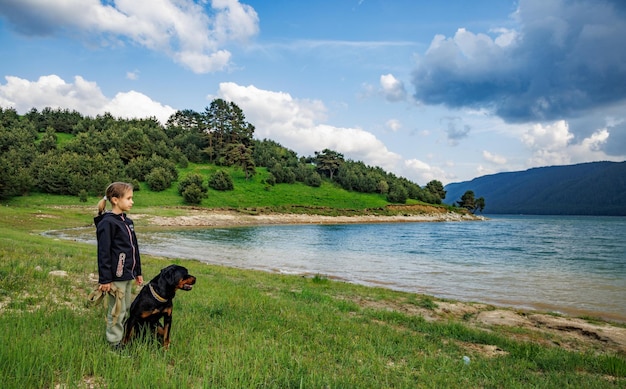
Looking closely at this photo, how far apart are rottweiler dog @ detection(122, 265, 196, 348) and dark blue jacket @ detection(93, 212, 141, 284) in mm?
406

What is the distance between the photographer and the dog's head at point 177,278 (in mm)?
4984

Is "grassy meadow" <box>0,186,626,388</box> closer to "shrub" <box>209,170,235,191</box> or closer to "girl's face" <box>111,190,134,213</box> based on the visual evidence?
"girl's face" <box>111,190,134,213</box>

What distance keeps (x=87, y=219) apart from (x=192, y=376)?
5287cm

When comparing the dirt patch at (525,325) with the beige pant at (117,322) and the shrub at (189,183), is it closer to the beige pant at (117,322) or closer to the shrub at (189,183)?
the beige pant at (117,322)

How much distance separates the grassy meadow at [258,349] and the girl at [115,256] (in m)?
0.39

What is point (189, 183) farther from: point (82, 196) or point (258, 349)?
point (258, 349)

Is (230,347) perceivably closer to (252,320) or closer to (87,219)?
(252,320)

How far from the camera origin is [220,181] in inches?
3403

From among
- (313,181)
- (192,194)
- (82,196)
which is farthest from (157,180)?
(313,181)

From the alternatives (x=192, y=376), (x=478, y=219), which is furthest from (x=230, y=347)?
(x=478, y=219)

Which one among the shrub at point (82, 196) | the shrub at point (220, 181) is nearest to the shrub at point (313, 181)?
the shrub at point (220, 181)

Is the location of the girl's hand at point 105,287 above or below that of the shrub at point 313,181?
below

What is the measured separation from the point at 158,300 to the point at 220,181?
84090 millimetres

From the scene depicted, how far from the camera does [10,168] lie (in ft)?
177
